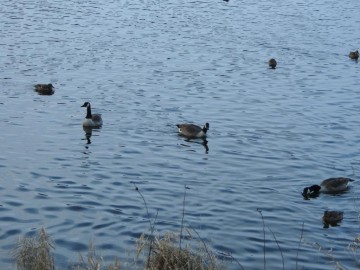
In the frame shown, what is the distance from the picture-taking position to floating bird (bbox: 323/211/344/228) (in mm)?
16062

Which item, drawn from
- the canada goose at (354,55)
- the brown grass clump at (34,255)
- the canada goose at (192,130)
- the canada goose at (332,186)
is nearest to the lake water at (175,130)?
the canada goose at (332,186)

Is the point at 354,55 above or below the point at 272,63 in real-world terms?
below

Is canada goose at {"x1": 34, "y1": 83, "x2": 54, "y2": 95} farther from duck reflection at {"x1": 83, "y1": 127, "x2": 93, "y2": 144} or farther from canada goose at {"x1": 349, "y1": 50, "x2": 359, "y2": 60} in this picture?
canada goose at {"x1": 349, "y1": 50, "x2": 359, "y2": 60}

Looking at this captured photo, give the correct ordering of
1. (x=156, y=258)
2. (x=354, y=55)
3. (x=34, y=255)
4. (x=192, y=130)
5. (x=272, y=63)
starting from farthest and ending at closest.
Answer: (x=354, y=55) → (x=272, y=63) → (x=192, y=130) → (x=34, y=255) → (x=156, y=258)

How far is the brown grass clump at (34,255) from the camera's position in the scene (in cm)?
1123

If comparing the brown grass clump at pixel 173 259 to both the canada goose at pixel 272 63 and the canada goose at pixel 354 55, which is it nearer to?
the canada goose at pixel 272 63

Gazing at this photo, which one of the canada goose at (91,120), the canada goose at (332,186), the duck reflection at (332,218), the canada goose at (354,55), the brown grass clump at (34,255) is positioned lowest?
the canada goose at (354,55)

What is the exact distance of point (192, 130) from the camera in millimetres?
22328

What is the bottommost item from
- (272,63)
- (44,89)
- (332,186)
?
(272,63)

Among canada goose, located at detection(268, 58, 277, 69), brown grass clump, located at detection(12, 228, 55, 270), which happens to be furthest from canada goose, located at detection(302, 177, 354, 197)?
canada goose, located at detection(268, 58, 277, 69)

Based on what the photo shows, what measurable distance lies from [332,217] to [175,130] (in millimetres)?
7828

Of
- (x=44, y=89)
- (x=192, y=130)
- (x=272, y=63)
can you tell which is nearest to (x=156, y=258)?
(x=192, y=130)

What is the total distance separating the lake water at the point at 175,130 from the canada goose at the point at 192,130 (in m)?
0.36

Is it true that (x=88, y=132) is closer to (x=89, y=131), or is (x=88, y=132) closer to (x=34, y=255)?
(x=89, y=131)
